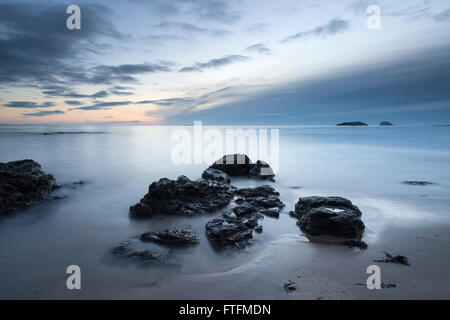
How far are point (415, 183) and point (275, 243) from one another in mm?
9866

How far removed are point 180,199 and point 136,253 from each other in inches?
108

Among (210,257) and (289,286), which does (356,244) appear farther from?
(210,257)

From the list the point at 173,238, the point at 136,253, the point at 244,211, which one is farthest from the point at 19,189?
the point at 244,211

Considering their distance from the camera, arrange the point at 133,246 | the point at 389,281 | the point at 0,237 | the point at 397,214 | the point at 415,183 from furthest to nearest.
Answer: the point at 415,183 < the point at 397,214 < the point at 0,237 < the point at 133,246 < the point at 389,281

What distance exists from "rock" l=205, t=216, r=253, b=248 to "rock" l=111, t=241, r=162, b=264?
4.02ft

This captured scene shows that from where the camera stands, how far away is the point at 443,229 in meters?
5.89

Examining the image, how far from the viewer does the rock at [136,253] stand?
14.5ft

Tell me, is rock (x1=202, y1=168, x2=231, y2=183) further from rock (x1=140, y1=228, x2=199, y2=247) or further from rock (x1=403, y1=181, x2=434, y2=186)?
rock (x1=403, y1=181, x2=434, y2=186)

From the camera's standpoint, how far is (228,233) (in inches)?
206

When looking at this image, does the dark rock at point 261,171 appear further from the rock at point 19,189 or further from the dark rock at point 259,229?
the rock at point 19,189

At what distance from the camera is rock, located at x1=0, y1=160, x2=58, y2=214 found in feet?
22.5

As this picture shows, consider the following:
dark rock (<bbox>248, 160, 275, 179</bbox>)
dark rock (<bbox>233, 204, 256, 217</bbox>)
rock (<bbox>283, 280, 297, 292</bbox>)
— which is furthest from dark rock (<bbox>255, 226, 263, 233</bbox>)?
dark rock (<bbox>248, 160, 275, 179</bbox>)
